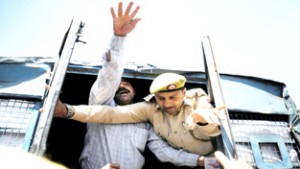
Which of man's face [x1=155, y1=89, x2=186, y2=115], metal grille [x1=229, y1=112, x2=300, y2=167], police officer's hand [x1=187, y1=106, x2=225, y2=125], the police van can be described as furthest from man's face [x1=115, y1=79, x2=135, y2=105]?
metal grille [x1=229, y1=112, x2=300, y2=167]

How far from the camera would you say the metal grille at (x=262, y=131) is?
3.26 meters

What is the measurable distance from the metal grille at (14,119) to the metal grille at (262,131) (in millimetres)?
3241

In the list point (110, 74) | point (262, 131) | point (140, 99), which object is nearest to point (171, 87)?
point (110, 74)

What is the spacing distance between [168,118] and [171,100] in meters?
0.28

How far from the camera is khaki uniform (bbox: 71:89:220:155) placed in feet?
6.95

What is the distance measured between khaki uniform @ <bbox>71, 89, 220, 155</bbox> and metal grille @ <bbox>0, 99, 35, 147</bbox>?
5.15 feet

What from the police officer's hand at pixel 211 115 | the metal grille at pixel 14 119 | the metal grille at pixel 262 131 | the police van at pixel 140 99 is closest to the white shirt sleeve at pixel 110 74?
the police van at pixel 140 99

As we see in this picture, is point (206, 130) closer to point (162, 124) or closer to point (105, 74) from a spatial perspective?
point (162, 124)

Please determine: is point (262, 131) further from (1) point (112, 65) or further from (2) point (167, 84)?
(1) point (112, 65)

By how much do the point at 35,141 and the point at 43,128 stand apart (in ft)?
0.28

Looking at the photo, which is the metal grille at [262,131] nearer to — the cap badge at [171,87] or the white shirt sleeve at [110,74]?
the cap badge at [171,87]

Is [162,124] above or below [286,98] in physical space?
below

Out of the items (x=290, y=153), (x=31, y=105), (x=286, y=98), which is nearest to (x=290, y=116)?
(x=286, y=98)

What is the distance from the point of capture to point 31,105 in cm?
324
